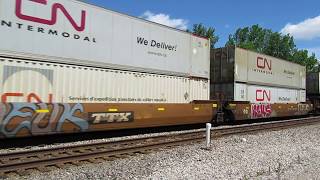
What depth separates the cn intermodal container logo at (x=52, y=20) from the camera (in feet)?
33.4

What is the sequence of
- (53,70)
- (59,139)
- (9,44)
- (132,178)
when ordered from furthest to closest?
1. (59,139)
2. (53,70)
3. (9,44)
4. (132,178)

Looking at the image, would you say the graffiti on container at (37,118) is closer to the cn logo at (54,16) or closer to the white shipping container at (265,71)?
the cn logo at (54,16)

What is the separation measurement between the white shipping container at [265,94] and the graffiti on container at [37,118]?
10032mm

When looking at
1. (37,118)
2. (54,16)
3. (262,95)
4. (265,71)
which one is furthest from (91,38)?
(265,71)

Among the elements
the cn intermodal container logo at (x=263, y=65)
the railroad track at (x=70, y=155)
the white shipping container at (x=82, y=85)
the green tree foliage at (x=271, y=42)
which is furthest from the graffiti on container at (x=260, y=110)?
the green tree foliage at (x=271, y=42)

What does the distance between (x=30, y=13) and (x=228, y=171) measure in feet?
21.6

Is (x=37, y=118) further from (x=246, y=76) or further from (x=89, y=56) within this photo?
(x=246, y=76)

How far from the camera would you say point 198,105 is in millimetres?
16312

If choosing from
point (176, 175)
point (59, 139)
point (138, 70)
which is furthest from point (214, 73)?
point (176, 175)

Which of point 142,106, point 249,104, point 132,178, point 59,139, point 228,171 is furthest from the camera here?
point 249,104

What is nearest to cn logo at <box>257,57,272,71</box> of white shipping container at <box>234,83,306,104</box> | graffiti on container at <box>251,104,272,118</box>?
white shipping container at <box>234,83,306,104</box>

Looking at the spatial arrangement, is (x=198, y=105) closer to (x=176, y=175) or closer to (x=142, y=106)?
(x=142, y=106)

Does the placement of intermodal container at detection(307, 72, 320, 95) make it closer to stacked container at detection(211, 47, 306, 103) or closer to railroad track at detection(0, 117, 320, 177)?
stacked container at detection(211, 47, 306, 103)

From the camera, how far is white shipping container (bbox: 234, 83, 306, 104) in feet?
64.4
